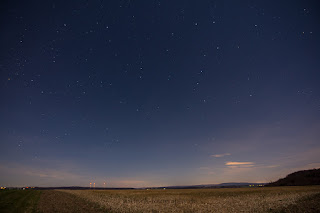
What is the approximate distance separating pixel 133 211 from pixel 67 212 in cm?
837

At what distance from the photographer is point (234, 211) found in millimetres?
23500

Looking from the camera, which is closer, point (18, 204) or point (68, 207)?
point (68, 207)

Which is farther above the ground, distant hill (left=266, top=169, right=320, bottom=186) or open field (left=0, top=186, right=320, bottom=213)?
open field (left=0, top=186, right=320, bottom=213)

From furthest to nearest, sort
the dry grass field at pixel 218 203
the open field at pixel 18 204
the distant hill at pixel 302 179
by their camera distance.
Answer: the distant hill at pixel 302 179 < the open field at pixel 18 204 < the dry grass field at pixel 218 203

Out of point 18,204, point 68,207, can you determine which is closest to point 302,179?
point 68,207

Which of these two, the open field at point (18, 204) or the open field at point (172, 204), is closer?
the open field at point (172, 204)

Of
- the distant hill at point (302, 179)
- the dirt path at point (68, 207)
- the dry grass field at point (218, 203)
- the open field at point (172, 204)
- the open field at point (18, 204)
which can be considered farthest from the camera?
the distant hill at point (302, 179)

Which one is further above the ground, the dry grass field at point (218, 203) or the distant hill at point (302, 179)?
the dry grass field at point (218, 203)

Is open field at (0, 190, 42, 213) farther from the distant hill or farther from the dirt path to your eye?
the distant hill

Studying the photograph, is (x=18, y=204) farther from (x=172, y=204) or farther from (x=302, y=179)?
(x=302, y=179)

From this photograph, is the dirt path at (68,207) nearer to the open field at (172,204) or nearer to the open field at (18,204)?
the open field at (172,204)

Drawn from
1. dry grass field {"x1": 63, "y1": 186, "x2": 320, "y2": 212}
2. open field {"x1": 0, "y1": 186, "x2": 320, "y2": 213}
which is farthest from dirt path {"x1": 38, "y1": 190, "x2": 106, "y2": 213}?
dry grass field {"x1": 63, "y1": 186, "x2": 320, "y2": 212}

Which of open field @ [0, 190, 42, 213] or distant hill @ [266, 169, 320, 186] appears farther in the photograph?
distant hill @ [266, 169, 320, 186]

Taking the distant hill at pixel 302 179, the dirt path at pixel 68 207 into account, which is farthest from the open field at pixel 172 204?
the distant hill at pixel 302 179
